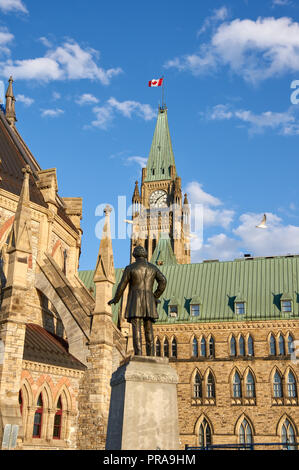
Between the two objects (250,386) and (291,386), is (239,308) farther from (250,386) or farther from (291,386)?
(291,386)

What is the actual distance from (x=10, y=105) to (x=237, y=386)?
25972 mm

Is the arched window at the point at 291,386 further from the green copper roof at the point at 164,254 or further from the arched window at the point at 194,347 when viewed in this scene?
the green copper roof at the point at 164,254

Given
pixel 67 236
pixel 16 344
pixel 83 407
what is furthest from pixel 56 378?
pixel 67 236

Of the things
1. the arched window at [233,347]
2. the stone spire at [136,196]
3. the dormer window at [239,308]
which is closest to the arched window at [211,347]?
the arched window at [233,347]

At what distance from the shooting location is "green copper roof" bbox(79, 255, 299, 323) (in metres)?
41.0

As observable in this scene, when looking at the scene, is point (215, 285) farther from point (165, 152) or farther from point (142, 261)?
point (165, 152)

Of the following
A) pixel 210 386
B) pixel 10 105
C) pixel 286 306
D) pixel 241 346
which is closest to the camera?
pixel 10 105

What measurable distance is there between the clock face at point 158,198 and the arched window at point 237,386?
46.7 m

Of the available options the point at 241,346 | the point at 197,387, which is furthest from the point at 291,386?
the point at 197,387

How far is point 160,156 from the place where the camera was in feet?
289

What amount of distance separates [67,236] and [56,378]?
34.2ft

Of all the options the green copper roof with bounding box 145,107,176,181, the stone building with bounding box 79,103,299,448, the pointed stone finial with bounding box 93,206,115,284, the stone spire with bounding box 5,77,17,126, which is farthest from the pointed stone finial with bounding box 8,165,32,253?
the green copper roof with bounding box 145,107,176,181

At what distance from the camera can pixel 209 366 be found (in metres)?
39.4

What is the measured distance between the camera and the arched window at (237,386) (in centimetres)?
3844
